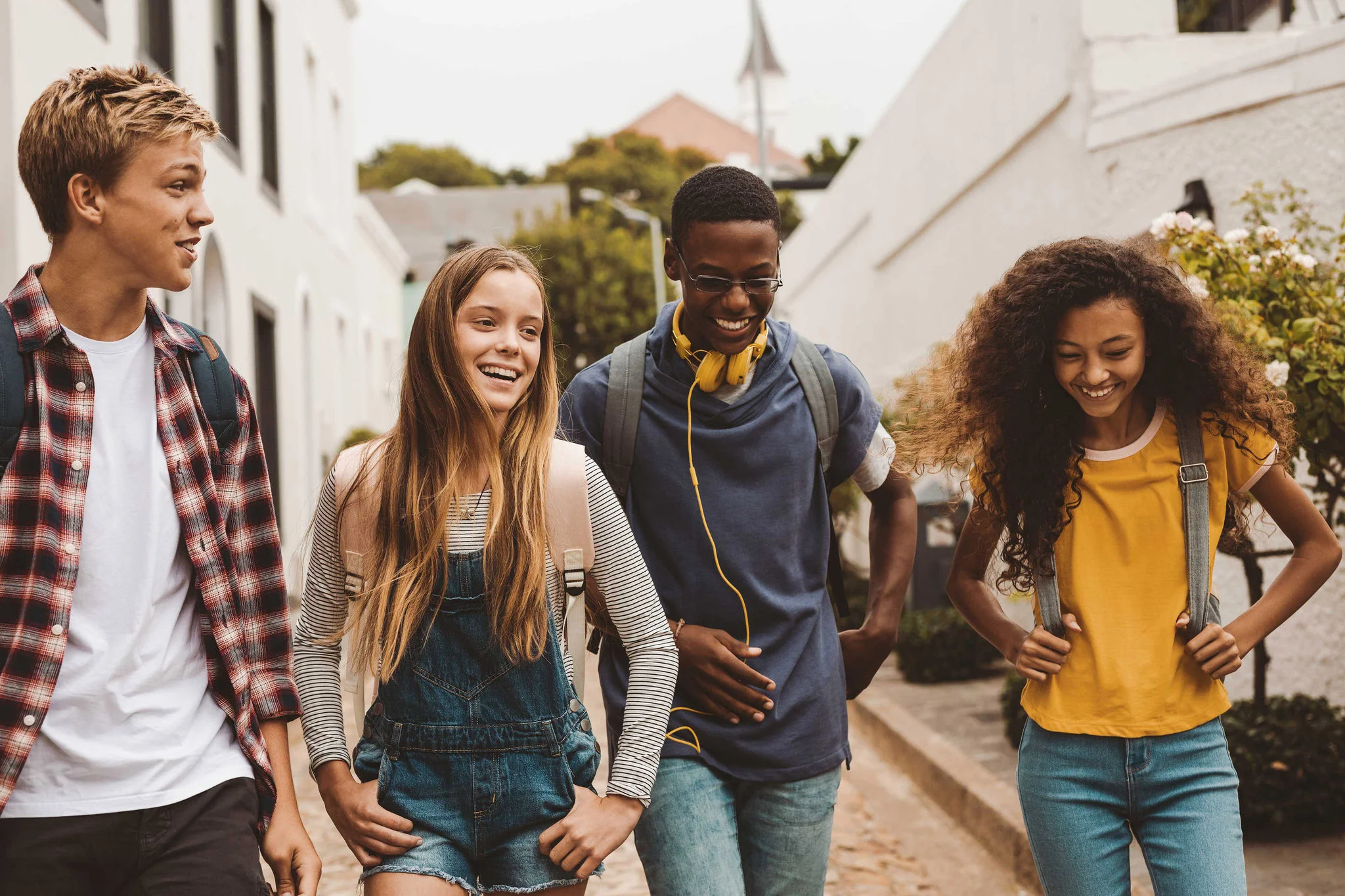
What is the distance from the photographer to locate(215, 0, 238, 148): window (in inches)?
468

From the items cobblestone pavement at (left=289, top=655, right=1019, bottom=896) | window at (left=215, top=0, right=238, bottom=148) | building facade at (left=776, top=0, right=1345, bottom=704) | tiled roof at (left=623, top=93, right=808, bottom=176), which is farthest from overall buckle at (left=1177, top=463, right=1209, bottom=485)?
tiled roof at (left=623, top=93, right=808, bottom=176)

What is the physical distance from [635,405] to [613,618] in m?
0.54

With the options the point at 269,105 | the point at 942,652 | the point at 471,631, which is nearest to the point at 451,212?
the point at 269,105

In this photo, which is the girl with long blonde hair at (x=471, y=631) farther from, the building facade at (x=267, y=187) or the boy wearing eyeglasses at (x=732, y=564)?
the building facade at (x=267, y=187)

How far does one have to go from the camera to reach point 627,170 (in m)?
57.3

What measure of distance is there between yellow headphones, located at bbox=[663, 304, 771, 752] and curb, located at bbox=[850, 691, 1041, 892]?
2.08 m

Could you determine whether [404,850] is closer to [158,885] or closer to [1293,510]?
[158,885]

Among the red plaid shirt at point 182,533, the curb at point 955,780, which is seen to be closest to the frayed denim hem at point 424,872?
the red plaid shirt at point 182,533

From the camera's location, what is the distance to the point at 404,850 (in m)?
2.34

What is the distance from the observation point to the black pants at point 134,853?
211 cm

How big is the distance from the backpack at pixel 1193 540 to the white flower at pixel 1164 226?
2.44m

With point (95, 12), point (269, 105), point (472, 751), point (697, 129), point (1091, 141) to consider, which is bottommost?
point (472, 751)

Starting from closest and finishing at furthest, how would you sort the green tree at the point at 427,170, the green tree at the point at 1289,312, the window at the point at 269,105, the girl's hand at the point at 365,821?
1. the girl's hand at the point at 365,821
2. the green tree at the point at 1289,312
3. the window at the point at 269,105
4. the green tree at the point at 427,170

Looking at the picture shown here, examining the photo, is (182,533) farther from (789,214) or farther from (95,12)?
(789,214)
